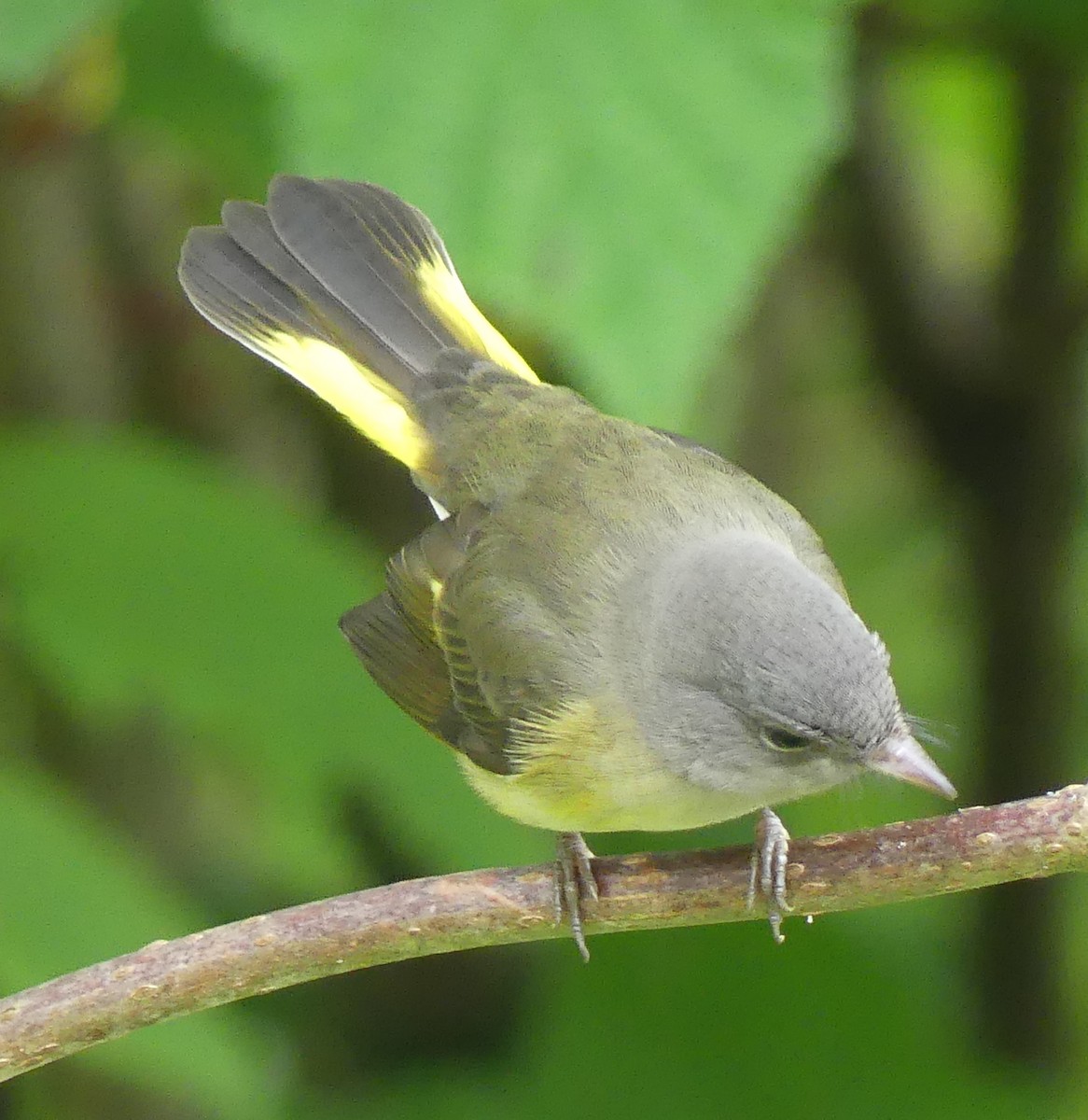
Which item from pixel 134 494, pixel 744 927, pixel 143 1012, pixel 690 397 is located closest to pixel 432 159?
pixel 690 397

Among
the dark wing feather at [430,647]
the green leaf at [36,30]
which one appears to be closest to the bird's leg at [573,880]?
the dark wing feather at [430,647]

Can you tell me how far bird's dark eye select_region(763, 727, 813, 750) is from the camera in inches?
103

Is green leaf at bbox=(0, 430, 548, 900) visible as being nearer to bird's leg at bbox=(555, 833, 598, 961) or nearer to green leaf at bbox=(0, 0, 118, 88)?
bird's leg at bbox=(555, 833, 598, 961)

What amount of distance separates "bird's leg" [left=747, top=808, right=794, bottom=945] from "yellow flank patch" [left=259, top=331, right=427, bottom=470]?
130 centimetres

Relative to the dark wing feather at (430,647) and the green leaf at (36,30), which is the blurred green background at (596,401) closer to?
the green leaf at (36,30)

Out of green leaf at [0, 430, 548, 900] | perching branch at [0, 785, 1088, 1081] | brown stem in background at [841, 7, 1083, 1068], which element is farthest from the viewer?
brown stem in background at [841, 7, 1083, 1068]

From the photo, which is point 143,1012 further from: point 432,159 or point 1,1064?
point 432,159

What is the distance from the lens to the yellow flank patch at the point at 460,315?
3.77m

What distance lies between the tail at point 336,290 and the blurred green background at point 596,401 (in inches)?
6.8

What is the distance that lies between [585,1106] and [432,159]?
2.41 metres

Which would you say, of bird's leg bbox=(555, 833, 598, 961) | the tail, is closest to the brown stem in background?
the tail

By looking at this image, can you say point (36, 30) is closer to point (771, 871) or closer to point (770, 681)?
point (770, 681)

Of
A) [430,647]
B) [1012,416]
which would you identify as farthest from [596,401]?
[1012,416]

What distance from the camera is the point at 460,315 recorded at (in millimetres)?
3852
